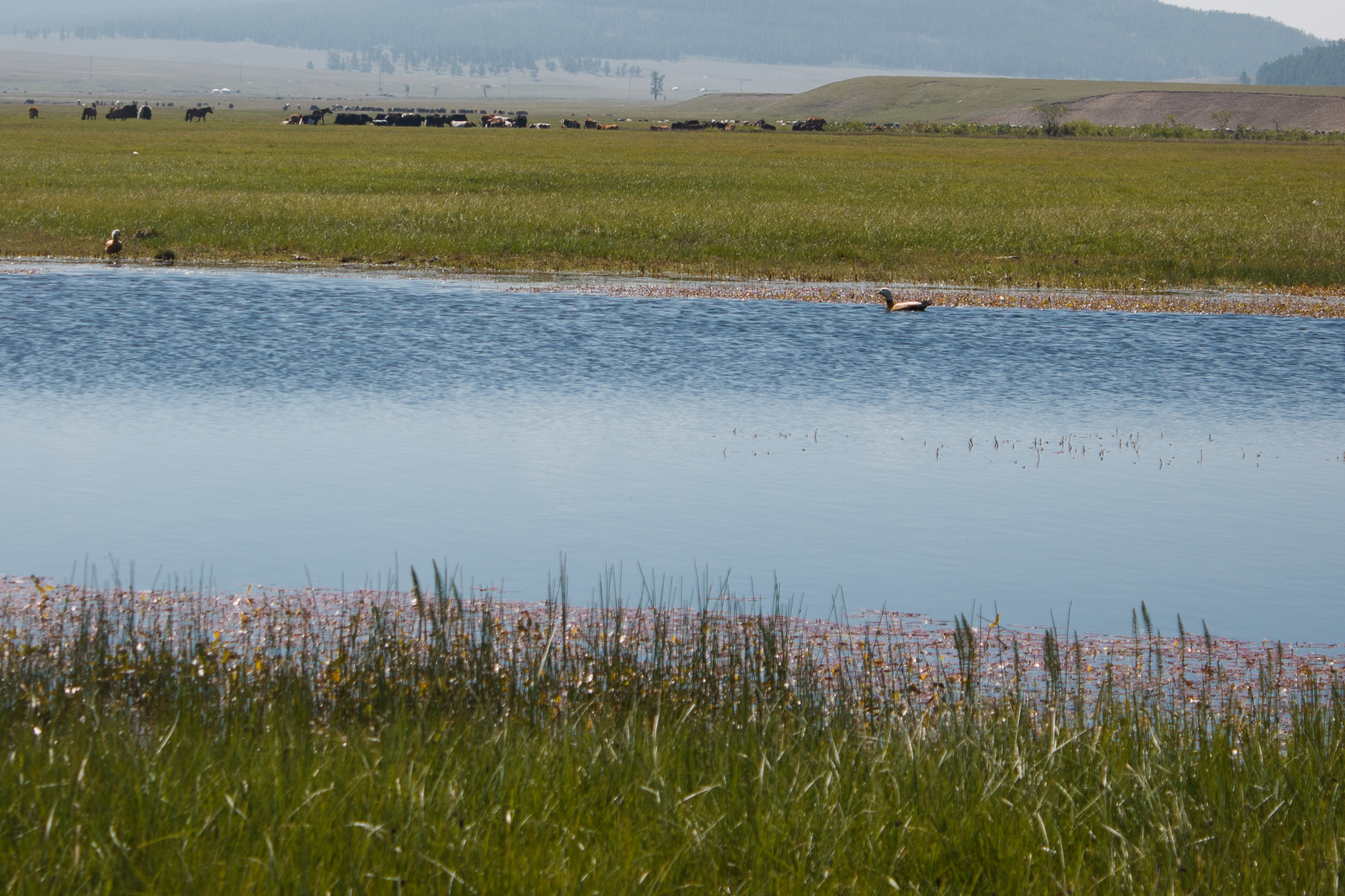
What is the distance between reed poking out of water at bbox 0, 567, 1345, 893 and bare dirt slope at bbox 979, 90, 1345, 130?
168 metres

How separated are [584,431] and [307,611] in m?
7.39

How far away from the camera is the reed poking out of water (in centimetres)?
532

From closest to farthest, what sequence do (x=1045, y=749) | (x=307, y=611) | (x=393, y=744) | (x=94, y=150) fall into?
(x=393, y=744), (x=1045, y=749), (x=307, y=611), (x=94, y=150)

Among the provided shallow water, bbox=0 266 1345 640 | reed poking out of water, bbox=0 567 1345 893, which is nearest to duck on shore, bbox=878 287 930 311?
shallow water, bbox=0 266 1345 640

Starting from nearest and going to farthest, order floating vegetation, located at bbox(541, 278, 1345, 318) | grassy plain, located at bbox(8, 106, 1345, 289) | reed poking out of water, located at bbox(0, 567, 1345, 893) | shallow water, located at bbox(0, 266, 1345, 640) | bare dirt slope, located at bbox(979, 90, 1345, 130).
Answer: reed poking out of water, located at bbox(0, 567, 1345, 893), shallow water, located at bbox(0, 266, 1345, 640), floating vegetation, located at bbox(541, 278, 1345, 318), grassy plain, located at bbox(8, 106, 1345, 289), bare dirt slope, located at bbox(979, 90, 1345, 130)

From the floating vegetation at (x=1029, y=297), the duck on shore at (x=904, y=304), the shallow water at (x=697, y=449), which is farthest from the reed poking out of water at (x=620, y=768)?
the floating vegetation at (x=1029, y=297)

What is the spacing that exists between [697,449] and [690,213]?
26.4 meters

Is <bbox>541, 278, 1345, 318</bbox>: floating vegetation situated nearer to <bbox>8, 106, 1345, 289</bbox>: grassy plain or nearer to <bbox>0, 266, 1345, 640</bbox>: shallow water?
<bbox>0, 266, 1345, 640</bbox>: shallow water

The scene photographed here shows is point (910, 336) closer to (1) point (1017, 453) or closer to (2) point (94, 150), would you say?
(1) point (1017, 453)

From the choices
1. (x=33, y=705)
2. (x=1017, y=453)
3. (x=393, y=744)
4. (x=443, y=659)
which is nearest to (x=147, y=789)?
(x=393, y=744)

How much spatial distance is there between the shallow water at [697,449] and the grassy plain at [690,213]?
25.2 feet

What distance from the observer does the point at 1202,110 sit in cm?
17862

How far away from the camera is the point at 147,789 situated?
5641 mm

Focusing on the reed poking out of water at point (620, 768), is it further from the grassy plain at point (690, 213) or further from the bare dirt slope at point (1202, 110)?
the bare dirt slope at point (1202, 110)
